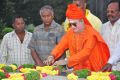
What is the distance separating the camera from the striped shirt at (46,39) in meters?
6.92

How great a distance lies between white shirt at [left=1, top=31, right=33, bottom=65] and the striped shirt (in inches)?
22.2

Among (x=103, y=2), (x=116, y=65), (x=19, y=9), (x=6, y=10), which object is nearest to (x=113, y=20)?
(x=116, y=65)

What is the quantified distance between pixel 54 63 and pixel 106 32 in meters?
0.91

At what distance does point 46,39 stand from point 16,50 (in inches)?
30.4

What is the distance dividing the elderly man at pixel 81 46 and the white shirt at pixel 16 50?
4.14 feet

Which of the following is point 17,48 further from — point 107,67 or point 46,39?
point 107,67

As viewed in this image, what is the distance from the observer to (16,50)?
24.7ft

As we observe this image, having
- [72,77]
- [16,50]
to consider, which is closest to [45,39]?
[16,50]

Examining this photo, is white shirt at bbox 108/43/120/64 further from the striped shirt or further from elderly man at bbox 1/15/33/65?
elderly man at bbox 1/15/33/65

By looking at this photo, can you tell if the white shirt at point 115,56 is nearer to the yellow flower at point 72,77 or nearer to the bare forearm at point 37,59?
the yellow flower at point 72,77

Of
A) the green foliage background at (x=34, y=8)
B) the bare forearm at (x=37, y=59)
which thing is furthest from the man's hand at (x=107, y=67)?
the green foliage background at (x=34, y=8)

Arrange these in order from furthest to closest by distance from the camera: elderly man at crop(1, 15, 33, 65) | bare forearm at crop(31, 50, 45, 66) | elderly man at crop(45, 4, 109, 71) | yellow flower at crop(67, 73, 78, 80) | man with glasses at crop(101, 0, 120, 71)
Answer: elderly man at crop(1, 15, 33, 65) < bare forearm at crop(31, 50, 45, 66) < man with glasses at crop(101, 0, 120, 71) < elderly man at crop(45, 4, 109, 71) < yellow flower at crop(67, 73, 78, 80)

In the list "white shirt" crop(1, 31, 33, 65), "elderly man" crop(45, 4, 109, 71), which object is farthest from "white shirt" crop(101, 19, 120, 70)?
"white shirt" crop(1, 31, 33, 65)

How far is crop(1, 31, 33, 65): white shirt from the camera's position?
7539mm
